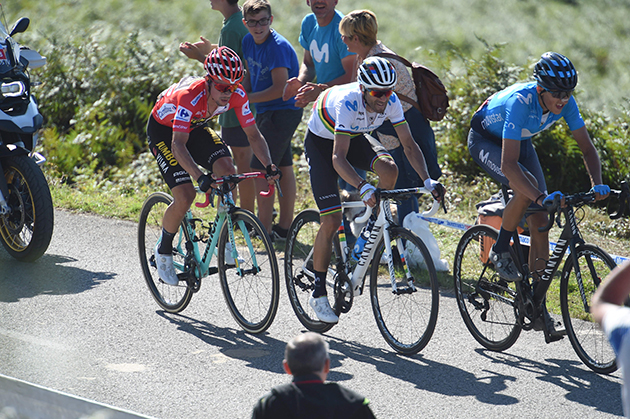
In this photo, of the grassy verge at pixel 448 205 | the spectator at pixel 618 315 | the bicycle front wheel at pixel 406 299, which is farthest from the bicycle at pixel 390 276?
the spectator at pixel 618 315

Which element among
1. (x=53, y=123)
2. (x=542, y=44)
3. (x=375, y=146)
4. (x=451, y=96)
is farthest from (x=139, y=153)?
(x=542, y=44)

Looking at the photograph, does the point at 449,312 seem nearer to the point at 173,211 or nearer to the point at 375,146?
the point at 375,146

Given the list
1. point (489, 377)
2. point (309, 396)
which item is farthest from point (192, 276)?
point (309, 396)

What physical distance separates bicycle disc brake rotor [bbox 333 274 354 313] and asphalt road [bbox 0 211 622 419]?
239mm

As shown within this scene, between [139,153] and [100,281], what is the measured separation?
5.58 meters

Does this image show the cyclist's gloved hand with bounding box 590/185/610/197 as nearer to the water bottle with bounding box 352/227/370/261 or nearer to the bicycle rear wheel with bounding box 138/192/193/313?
the water bottle with bounding box 352/227/370/261

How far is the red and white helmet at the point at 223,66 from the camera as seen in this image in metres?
5.65

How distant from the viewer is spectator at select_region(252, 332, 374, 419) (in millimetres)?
Answer: 2557

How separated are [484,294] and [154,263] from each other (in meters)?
2.71

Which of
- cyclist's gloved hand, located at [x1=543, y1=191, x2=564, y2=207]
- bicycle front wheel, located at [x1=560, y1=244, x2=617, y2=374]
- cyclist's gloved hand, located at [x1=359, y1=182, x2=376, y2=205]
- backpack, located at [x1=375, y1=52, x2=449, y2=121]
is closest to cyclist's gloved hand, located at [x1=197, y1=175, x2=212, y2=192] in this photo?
cyclist's gloved hand, located at [x1=359, y1=182, x2=376, y2=205]

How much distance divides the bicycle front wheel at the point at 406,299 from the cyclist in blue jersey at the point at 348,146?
0.26 metres

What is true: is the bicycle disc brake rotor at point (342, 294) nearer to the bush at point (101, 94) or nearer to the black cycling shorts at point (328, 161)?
the black cycling shorts at point (328, 161)

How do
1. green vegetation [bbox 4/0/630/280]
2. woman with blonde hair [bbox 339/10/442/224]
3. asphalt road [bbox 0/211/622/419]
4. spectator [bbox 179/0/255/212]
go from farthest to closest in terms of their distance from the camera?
green vegetation [bbox 4/0/630/280] < spectator [bbox 179/0/255/212] < woman with blonde hair [bbox 339/10/442/224] < asphalt road [bbox 0/211/622/419]

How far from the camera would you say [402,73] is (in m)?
7.18
